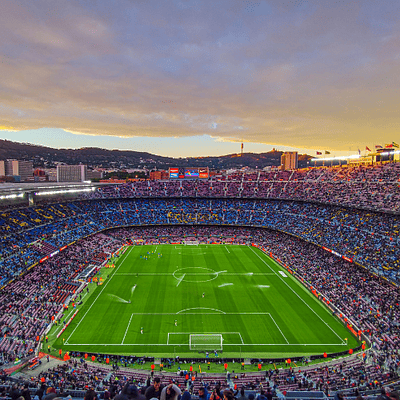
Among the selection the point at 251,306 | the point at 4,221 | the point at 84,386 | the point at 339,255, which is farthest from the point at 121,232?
the point at 84,386

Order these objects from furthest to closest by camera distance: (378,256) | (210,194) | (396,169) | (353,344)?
(210,194)
(396,169)
(378,256)
(353,344)

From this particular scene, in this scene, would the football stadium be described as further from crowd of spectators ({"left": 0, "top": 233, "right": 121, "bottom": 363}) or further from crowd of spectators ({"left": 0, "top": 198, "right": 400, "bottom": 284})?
crowd of spectators ({"left": 0, "top": 198, "right": 400, "bottom": 284})

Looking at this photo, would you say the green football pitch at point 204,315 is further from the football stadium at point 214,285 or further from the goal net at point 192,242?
the goal net at point 192,242

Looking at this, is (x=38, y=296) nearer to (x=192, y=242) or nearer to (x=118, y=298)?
(x=118, y=298)

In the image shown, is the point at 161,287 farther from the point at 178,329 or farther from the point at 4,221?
the point at 4,221

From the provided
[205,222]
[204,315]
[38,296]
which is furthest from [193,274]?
[205,222]

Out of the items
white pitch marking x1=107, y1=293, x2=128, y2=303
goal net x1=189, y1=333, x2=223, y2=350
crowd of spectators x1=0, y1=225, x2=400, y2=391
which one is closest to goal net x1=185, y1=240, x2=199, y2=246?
crowd of spectators x1=0, y1=225, x2=400, y2=391

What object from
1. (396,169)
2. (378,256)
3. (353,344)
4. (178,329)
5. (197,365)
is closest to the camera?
(197,365)

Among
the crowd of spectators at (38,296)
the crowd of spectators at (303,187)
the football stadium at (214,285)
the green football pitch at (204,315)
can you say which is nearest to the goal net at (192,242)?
the football stadium at (214,285)
